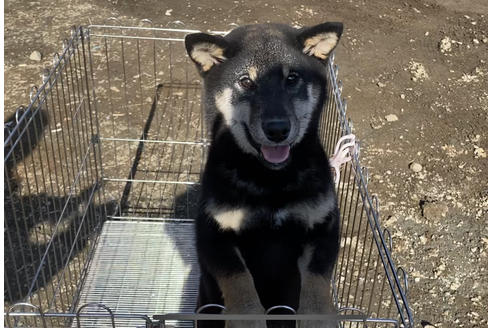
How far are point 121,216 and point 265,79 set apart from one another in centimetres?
200

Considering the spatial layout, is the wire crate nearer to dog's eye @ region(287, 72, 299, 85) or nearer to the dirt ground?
the dirt ground

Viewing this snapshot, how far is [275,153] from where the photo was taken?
7.57 feet

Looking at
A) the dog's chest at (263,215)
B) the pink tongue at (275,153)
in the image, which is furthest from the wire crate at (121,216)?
the pink tongue at (275,153)

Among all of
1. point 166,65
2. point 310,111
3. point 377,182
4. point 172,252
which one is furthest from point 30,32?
point 310,111

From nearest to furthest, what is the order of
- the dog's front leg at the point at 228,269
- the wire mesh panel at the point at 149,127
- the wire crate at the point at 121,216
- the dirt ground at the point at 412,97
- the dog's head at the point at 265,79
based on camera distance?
the dog's front leg at the point at 228,269 < the dog's head at the point at 265,79 < the wire crate at the point at 121,216 < the dirt ground at the point at 412,97 < the wire mesh panel at the point at 149,127

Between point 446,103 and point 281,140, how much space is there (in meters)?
3.52

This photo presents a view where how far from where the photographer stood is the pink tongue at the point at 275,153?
229 cm

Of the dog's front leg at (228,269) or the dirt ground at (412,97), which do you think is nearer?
the dog's front leg at (228,269)

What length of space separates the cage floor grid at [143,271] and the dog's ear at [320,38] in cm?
168

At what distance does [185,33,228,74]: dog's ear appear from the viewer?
230 centimetres

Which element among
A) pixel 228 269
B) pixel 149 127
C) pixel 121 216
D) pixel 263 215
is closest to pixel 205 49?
pixel 263 215

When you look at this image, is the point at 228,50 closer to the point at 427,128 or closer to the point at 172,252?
the point at 172,252

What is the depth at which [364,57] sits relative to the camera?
5.82 m

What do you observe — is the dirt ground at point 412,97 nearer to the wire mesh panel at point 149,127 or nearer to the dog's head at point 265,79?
the wire mesh panel at point 149,127
